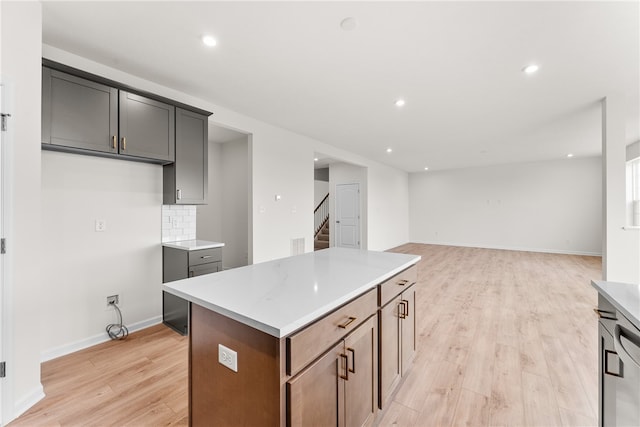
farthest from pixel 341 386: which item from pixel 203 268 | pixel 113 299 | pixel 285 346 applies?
pixel 113 299

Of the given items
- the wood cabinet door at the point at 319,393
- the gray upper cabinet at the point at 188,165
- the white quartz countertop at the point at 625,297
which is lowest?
the wood cabinet door at the point at 319,393

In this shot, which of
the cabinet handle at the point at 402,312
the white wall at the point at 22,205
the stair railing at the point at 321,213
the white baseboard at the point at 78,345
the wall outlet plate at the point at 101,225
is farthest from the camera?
the stair railing at the point at 321,213

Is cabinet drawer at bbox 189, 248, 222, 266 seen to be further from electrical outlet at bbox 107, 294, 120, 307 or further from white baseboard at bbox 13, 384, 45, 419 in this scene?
white baseboard at bbox 13, 384, 45, 419

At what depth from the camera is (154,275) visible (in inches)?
123

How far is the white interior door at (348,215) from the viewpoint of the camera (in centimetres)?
780

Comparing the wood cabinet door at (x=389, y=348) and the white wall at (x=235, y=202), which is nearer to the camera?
the wood cabinet door at (x=389, y=348)

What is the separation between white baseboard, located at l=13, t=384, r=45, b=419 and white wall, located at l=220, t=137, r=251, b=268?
3.42 meters

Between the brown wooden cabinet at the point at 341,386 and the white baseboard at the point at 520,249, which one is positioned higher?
the brown wooden cabinet at the point at 341,386

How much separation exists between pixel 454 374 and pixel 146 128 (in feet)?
11.8

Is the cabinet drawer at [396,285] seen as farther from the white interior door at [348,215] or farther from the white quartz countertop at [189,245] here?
the white interior door at [348,215]

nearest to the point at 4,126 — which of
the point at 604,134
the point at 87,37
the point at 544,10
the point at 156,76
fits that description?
the point at 87,37

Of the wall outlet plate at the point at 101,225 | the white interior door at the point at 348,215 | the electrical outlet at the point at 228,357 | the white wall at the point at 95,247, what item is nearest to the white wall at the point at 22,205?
the white wall at the point at 95,247

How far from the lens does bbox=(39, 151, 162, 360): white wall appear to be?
241 centimetres

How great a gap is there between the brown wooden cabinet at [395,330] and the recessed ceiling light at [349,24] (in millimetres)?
1877
